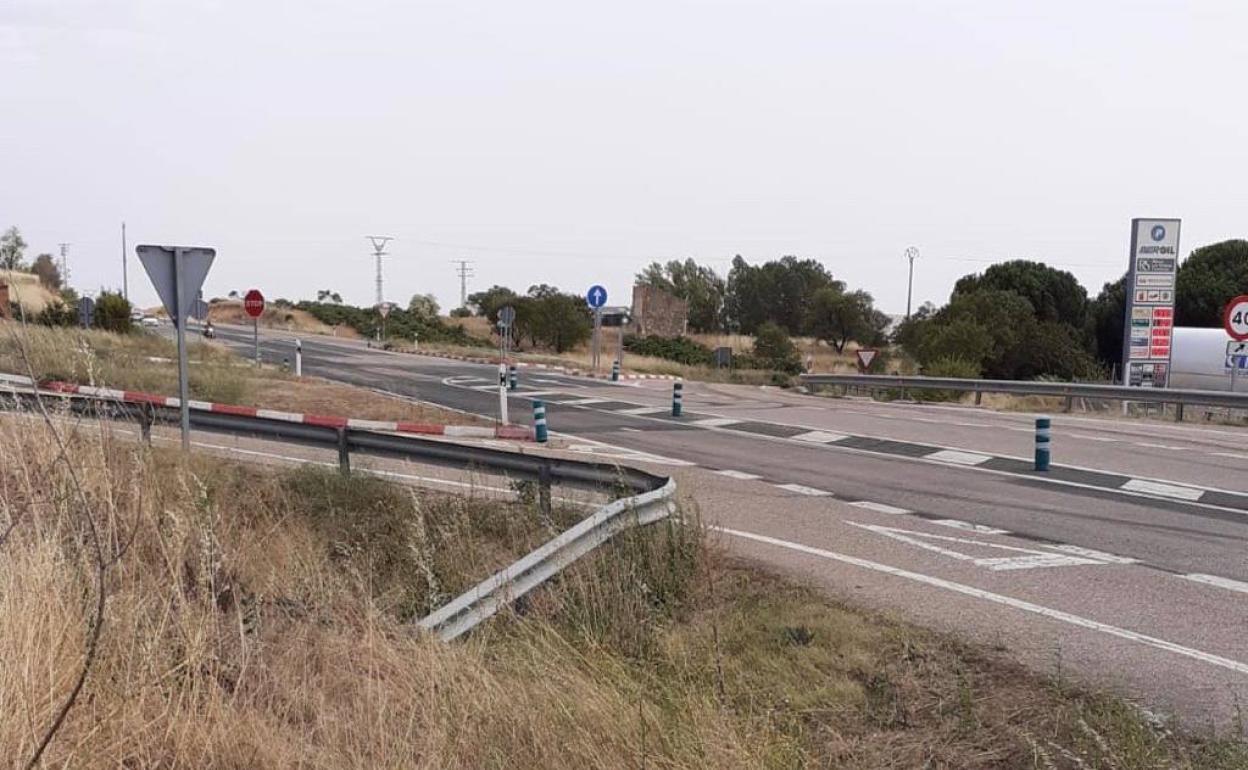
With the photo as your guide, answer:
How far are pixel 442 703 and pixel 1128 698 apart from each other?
3.38 m

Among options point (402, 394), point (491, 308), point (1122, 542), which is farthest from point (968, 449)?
point (491, 308)

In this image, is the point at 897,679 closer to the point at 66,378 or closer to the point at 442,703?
the point at 442,703

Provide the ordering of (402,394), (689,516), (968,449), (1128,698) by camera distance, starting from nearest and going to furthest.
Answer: (1128,698) → (689,516) → (968,449) → (402,394)

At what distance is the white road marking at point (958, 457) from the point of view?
15.5m

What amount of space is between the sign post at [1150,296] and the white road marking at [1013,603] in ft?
74.9

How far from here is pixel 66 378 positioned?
1859 cm

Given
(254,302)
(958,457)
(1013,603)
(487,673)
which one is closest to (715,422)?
(958,457)

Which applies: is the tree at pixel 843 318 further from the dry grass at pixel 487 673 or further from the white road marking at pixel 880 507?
the dry grass at pixel 487 673

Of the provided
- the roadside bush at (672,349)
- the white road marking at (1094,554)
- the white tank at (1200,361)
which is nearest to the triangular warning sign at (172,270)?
the white road marking at (1094,554)

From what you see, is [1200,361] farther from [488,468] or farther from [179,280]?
[179,280]

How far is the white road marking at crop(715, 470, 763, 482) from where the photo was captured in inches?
528

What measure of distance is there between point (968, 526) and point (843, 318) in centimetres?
7760

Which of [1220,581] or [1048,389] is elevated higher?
[1048,389]

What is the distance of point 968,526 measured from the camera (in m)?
10.1
